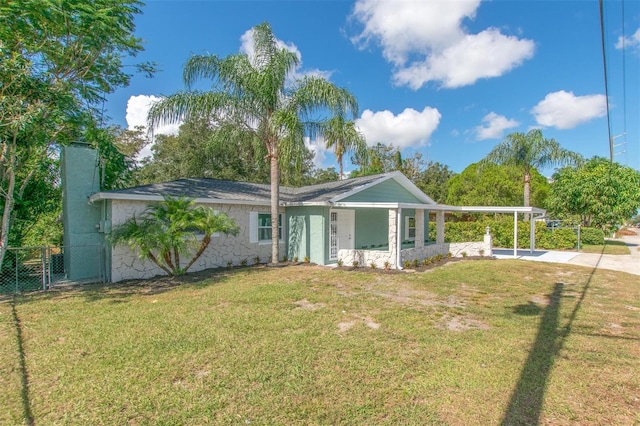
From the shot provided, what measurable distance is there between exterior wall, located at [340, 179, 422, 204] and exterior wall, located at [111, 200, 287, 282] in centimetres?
366

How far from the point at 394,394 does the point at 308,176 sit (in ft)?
120

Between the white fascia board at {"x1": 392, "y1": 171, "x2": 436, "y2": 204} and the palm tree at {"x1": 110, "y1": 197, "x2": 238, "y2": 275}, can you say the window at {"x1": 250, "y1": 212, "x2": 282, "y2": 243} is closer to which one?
the palm tree at {"x1": 110, "y1": 197, "x2": 238, "y2": 275}

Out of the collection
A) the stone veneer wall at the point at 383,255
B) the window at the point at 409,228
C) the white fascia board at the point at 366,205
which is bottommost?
the stone veneer wall at the point at 383,255

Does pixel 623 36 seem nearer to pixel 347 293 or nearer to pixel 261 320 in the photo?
pixel 347 293

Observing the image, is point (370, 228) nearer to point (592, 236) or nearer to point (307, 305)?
point (307, 305)

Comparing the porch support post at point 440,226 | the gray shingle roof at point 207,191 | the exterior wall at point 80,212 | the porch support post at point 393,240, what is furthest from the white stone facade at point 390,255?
the exterior wall at point 80,212

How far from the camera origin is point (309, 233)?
512 inches

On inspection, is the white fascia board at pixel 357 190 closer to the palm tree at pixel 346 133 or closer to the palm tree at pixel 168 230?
the palm tree at pixel 346 133

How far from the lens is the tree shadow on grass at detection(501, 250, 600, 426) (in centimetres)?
326

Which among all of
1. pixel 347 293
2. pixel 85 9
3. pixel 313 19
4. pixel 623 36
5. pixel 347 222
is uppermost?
pixel 313 19

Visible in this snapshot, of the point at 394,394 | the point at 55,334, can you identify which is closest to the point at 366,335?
the point at 394,394

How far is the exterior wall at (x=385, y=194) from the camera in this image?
46.6 ft

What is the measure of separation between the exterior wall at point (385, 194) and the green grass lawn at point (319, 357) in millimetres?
6598

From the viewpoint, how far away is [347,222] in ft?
47.4
